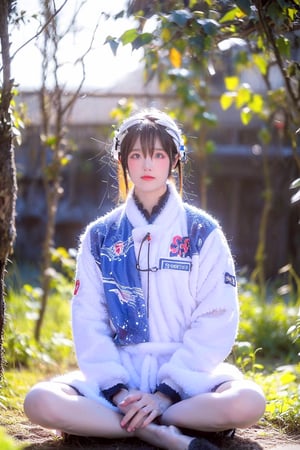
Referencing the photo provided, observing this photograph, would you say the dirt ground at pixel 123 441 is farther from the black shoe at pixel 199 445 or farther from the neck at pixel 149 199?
the neck at pixel 149 199

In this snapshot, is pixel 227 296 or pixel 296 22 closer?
pixel 227 296

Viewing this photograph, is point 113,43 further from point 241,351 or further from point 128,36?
point 241,351

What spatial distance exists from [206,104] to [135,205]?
2.94 m

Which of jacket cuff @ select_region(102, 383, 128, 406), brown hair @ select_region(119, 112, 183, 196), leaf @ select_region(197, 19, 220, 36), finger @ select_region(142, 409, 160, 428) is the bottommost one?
finger @ select_region(142, 409, 160, 428)

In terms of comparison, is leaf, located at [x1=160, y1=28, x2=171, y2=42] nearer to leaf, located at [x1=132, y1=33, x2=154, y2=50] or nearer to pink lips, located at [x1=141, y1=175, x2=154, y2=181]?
leaf, located at [x1=132, y1=33, x2=154, y2=50]

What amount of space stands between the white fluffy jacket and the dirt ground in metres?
0.17

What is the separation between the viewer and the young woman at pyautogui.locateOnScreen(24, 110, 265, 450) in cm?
239

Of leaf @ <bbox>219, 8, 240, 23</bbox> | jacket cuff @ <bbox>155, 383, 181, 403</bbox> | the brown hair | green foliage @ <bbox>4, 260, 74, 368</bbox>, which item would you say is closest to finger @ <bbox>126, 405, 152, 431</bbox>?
jacket cuff @ <bbox>155, 383, 181, 403</bbox>

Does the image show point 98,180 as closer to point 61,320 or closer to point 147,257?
point 61,320

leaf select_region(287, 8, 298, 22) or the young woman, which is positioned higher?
leaf select_region(287, 8, 298, 22)

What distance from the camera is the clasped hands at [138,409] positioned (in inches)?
93.4

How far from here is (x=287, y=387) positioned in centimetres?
324

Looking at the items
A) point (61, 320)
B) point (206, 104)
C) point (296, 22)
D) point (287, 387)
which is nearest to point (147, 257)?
point (287, 387)

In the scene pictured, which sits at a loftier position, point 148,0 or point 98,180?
point 148,0
